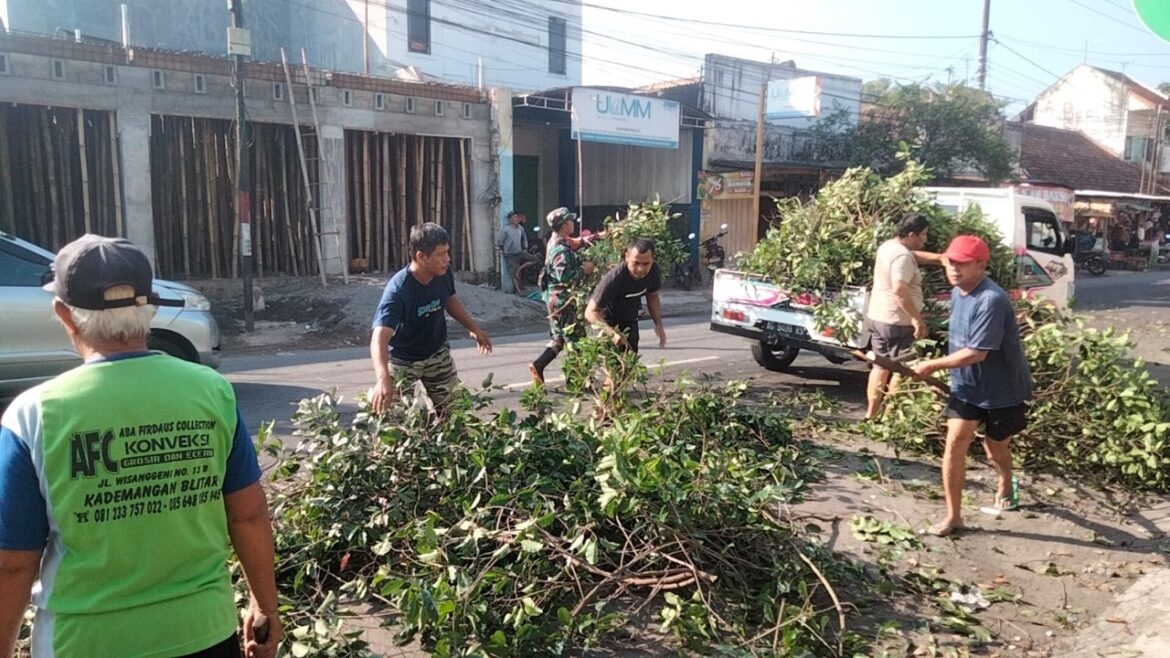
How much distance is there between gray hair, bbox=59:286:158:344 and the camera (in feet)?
6.47

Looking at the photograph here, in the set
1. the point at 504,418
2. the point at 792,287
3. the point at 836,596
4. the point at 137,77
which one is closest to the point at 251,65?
the point at 137,77

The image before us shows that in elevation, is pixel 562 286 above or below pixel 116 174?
below

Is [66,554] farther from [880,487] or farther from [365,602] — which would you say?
[880,487]

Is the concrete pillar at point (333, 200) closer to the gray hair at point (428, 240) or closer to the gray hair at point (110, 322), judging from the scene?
the gray hair at point (428, 240)

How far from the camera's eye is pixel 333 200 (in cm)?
1530

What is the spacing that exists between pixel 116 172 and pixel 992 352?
43.2 ft

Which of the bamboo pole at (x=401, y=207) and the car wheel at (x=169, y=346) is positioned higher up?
the bamboo pole at (x=401, y=207)

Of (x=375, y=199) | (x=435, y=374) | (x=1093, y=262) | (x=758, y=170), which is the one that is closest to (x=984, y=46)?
(x=1093, y=262)

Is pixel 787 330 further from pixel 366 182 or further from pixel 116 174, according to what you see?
pixel 116 174

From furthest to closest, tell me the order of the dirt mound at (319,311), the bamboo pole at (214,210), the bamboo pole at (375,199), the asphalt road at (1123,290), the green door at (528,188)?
the green door at (528,188)
the asphalt road at (1123,290)
the bamboo pole at (375,199)
the bamboo pole at (214,210)
the dirt mound at (319,311)

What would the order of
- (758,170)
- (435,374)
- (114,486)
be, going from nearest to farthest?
(114,486) → (435,374) → (758,170)

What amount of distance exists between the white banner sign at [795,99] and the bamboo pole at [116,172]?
13.6 m

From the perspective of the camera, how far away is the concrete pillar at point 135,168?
1330 cm

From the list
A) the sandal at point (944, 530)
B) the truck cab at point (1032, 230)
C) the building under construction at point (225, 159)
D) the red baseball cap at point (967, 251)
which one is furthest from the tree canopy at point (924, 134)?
the sandal at point (944, 530)
